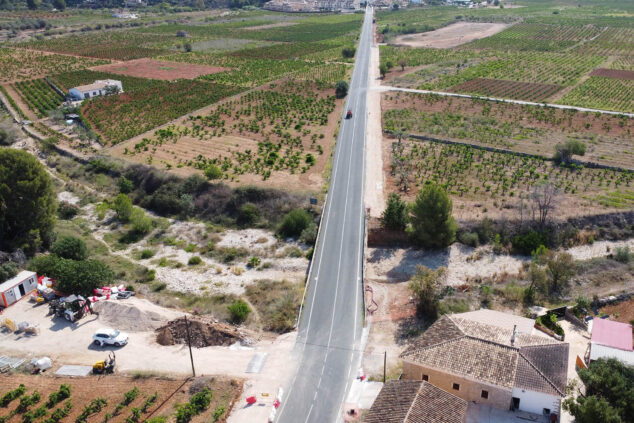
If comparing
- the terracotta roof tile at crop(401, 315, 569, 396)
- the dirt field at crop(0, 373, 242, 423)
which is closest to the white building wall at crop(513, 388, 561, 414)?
the terracotta roof tile at crop(401, 315, 569, 396)

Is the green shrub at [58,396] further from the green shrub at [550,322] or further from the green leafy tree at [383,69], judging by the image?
the green leafy tree at [383,69]

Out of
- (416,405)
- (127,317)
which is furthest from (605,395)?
(127,317)

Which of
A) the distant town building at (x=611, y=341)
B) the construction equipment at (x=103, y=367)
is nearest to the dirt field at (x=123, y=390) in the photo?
the construction equipment at (x=103, y=367)

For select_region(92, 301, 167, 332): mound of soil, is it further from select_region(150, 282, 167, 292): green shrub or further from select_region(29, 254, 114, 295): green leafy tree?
select_region(150, 282, 167, 292): green shrub

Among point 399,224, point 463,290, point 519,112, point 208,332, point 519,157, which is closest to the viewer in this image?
point 208,332

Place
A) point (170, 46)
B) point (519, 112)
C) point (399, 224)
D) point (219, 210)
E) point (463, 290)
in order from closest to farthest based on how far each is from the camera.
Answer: point (463, 290), point (399, 224), point (219, 210), point (519, 112), point (170, 46)

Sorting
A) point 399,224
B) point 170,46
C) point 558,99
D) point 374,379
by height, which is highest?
point 170,46

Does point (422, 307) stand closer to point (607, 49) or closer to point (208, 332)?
point (208, 332)

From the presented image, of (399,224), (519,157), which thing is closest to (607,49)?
(519,157)
